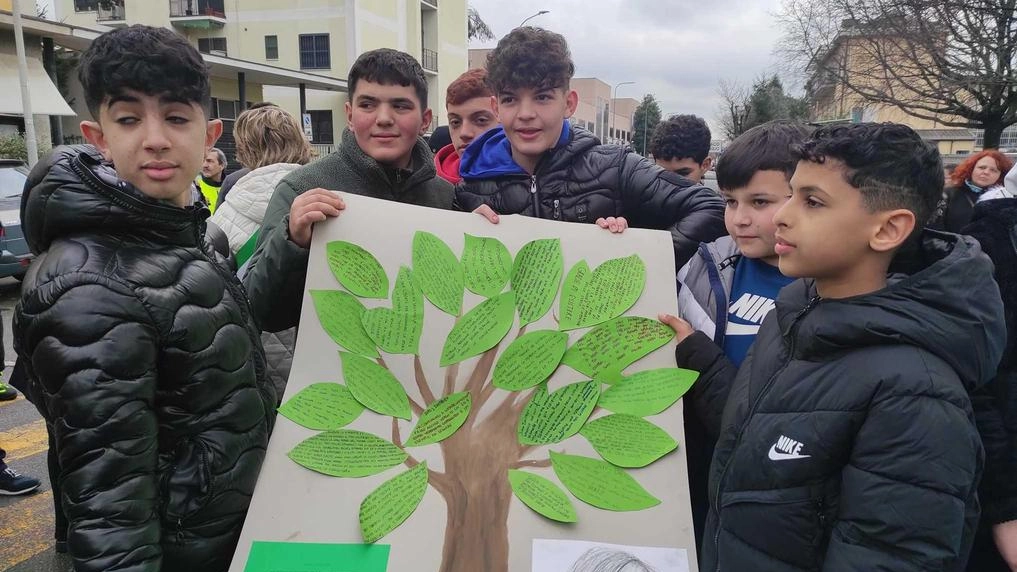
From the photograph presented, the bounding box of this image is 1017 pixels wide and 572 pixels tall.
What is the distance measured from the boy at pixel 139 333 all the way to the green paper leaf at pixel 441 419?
0.31m

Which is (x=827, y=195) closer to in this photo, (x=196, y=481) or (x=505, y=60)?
(x=505, y=60)

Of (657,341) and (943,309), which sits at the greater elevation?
(943,309)

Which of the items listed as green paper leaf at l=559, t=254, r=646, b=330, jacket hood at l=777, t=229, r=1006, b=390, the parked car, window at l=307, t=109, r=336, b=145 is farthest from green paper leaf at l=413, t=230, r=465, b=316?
window at l=307, t=109, r=336, b=145

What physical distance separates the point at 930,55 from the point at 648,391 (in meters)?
→ 18.4

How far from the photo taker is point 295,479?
1226mm

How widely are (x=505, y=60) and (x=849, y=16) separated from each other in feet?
60.7

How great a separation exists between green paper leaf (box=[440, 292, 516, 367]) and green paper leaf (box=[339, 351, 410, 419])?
0.11 m

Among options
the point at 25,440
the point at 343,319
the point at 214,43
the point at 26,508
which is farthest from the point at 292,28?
the point at 343,319

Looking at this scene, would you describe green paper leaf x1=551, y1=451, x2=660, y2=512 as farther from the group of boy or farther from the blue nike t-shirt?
the blue nike t-shirt

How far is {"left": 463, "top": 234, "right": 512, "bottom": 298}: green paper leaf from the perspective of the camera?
1.43 m

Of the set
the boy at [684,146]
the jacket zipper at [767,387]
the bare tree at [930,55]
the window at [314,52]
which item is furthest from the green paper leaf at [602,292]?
the window at [314,52]

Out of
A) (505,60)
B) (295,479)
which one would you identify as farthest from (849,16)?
(295,479)

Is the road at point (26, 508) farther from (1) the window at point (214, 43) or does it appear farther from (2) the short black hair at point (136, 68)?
(1) the window at point (214, 43)

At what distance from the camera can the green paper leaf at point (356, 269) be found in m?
1.40
